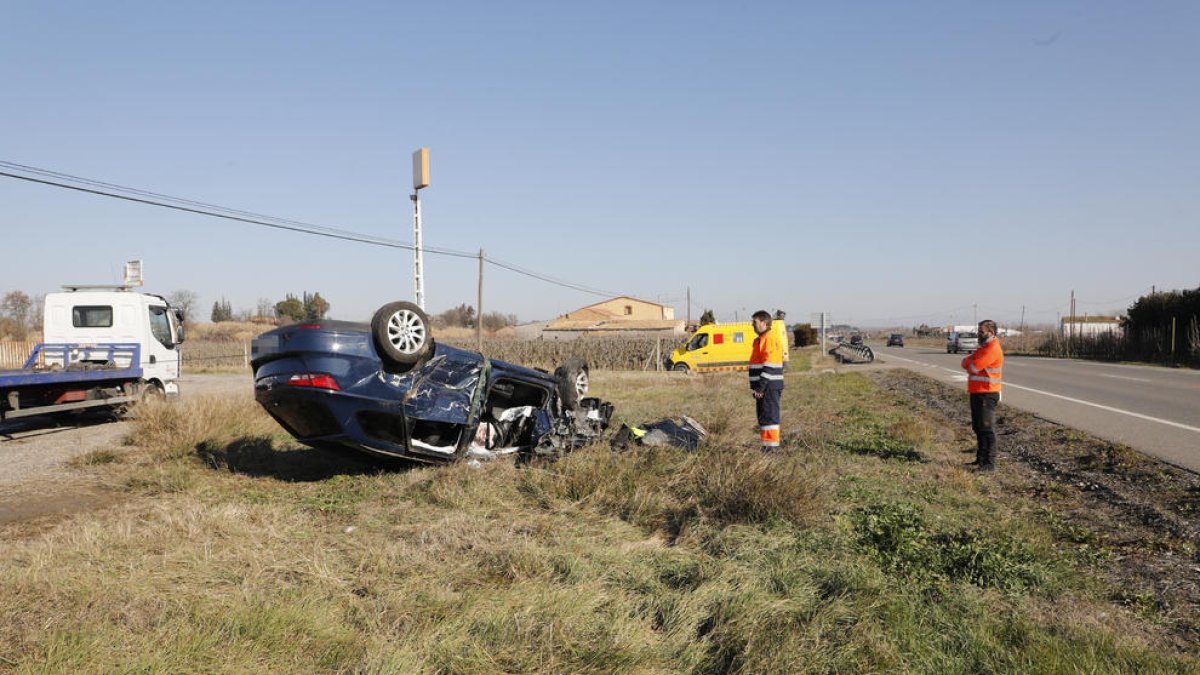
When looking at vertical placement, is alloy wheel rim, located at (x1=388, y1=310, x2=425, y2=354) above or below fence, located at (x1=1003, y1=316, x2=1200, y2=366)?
above

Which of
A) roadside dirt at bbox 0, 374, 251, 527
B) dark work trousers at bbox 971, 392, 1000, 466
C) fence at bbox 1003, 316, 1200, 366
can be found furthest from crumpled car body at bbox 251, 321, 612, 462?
fence at bbox 1003, 316, 1200, 366

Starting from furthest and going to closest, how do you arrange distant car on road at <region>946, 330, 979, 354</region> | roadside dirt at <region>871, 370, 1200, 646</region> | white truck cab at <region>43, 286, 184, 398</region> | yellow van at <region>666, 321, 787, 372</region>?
distant car on road at <region>946, 330, 979, 354</region> < yellow van at <region>666, 321, 787, 372</region> < white truck cab at <region>43, 286, 184, 398</region> < roadside dirt at <region>871, 370, 1200, 646</region>

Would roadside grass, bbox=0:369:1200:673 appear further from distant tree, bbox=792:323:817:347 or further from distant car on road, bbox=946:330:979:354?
distant tree, bbox=792:323:817:347

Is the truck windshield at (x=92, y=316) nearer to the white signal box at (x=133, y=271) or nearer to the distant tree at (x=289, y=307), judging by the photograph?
the white signal box at (x=133, y=271)

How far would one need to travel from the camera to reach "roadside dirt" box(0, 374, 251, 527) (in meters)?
6.27

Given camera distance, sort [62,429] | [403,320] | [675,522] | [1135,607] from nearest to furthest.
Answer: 1. [1135,607]
2. [675,522]
3. [403,320]
4. [62,429]

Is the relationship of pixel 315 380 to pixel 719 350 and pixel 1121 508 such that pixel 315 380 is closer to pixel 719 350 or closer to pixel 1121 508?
pixel 1121 508

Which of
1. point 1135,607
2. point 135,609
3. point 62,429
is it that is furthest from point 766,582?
point 62,429

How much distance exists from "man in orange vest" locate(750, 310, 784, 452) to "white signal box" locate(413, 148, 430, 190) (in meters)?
5.59

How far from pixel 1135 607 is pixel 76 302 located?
15739 millimetres

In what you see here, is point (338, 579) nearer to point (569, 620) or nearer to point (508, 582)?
point (508, 582)

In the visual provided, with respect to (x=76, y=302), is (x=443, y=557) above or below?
below

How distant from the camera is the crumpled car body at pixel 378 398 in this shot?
5.98 metres

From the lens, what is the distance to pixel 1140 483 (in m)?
6.41
